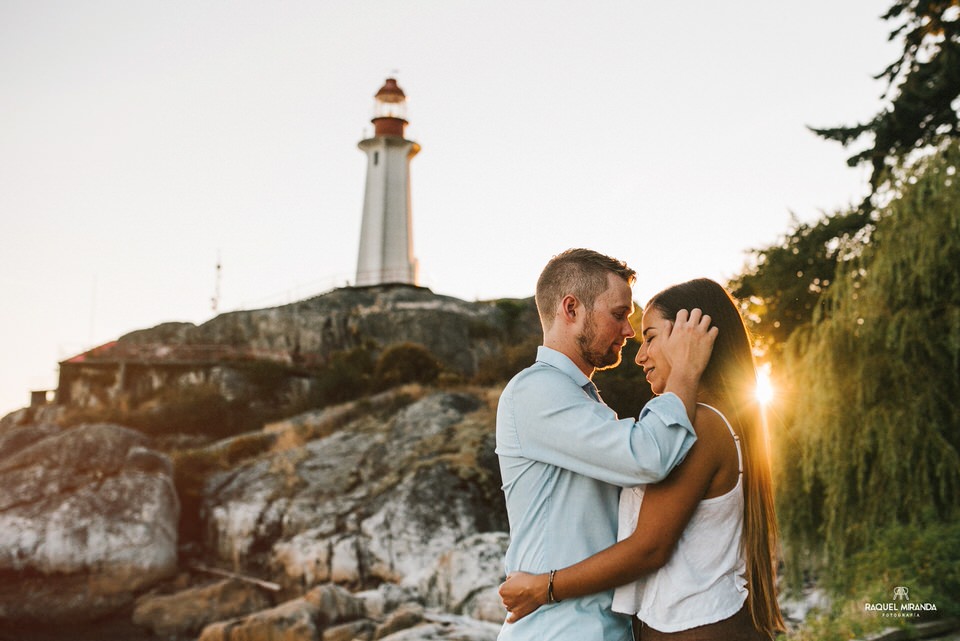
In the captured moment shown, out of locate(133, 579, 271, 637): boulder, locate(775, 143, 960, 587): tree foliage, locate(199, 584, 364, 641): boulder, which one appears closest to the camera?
locate(775, 143, 960, 587): tree foliage

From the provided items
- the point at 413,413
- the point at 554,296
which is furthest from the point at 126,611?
the point at 554,296

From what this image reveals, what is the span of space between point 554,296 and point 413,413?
19908 millimetres

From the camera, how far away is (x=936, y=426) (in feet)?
29.6

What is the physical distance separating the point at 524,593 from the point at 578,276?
3.29 ft

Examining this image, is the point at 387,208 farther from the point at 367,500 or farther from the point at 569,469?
the point at 569,469

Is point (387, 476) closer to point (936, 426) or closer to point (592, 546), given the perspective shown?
point (936, 426)

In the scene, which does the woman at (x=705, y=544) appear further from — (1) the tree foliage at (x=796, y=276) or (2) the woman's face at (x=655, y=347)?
(1) the tree foliage at (x=796, y=276)

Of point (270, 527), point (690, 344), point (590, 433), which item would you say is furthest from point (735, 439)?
point (270, 527)

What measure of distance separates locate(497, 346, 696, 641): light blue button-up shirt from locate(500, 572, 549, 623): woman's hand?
3 cm

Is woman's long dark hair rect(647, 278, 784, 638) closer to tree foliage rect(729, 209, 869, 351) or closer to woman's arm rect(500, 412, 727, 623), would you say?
woman's arm rect(500, 412, 727, 623)

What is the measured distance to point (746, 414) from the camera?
8.15 feet

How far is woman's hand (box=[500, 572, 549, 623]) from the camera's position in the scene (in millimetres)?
2398

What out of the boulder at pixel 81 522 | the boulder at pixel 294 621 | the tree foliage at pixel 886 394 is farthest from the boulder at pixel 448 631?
the boulder at pixel 81 522

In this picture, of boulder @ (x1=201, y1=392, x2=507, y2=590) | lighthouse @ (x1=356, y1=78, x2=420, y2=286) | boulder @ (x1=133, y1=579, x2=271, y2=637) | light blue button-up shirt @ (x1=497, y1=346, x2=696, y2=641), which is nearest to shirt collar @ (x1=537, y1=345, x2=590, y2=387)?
light blue button-up shirt @ (x1=497, y1=346, x2=696, y2=641)
